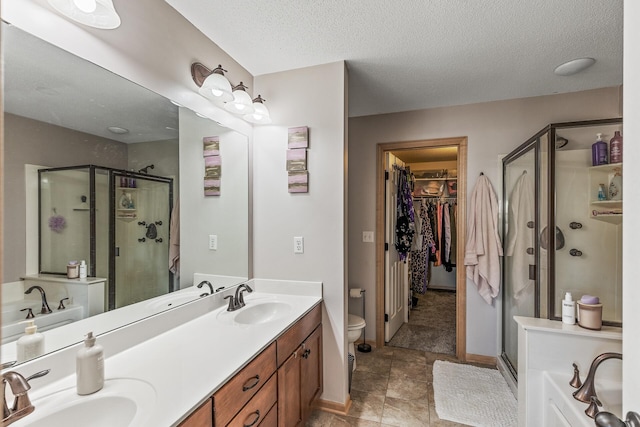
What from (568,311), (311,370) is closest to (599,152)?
(568,311)

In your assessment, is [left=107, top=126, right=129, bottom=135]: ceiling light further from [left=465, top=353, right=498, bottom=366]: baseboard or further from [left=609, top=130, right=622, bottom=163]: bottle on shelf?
[left=465, top=353, right=498, bottom=366]: baseboard

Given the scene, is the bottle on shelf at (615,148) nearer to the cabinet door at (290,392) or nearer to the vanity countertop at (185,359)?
the vanity countertop at (185,359)

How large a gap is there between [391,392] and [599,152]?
214cm

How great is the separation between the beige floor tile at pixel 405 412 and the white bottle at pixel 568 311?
1.06 m

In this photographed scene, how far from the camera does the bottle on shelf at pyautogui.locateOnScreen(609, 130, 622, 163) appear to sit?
193 cm

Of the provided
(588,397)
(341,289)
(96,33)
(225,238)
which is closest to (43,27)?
(96,33)

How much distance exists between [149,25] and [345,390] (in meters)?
2.39

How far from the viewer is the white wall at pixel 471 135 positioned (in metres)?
2.70

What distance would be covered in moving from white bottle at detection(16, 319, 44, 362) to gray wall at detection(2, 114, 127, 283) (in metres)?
0.18

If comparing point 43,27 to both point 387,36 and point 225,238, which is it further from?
point 387,36

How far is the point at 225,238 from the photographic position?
6.88 feet

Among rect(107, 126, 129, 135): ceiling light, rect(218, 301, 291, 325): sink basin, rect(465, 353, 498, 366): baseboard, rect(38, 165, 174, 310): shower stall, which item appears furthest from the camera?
rect(465, 353, 498, 366): baseboard

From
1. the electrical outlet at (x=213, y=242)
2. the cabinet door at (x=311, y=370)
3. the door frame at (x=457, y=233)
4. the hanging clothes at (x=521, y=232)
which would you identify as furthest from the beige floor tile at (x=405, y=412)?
the electrical outlet at (x=213, y=242)

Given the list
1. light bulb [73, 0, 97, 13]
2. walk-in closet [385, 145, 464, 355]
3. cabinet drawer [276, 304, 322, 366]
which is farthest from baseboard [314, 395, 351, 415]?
light bulb [73, 0, 97, 13]
